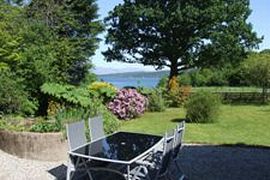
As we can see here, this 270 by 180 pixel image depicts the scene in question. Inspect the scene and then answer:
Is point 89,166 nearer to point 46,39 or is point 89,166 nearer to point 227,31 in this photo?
point 46,39

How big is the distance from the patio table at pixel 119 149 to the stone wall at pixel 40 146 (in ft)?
5.27

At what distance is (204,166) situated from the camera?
8.50 meters

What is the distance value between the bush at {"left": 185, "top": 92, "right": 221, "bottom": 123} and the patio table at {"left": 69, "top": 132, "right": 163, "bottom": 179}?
8382mm

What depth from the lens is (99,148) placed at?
651 centimetres

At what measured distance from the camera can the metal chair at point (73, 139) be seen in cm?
625

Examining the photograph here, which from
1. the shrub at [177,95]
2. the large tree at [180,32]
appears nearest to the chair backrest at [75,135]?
the shrub at [177,95]

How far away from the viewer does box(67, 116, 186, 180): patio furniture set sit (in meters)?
5.88

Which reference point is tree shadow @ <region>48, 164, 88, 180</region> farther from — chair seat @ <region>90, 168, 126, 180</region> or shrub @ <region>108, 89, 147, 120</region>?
shrub @ <region>108, 89, 147, 120</region>

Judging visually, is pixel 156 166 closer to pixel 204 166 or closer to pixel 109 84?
pixel 204 166

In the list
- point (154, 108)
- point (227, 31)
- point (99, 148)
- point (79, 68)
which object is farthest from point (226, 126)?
point (227, 31)

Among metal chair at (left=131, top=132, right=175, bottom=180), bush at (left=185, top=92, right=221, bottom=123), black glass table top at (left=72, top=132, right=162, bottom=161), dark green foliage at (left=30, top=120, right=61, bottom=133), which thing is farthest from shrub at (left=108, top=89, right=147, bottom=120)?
metal chair at (left=131, top=132, right=175, bottom=180)

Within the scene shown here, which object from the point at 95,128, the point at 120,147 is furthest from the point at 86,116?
the point at 120,147

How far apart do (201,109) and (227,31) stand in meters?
17.1

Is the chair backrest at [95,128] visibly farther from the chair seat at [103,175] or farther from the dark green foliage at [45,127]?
the dark green foliage at [45,127]
